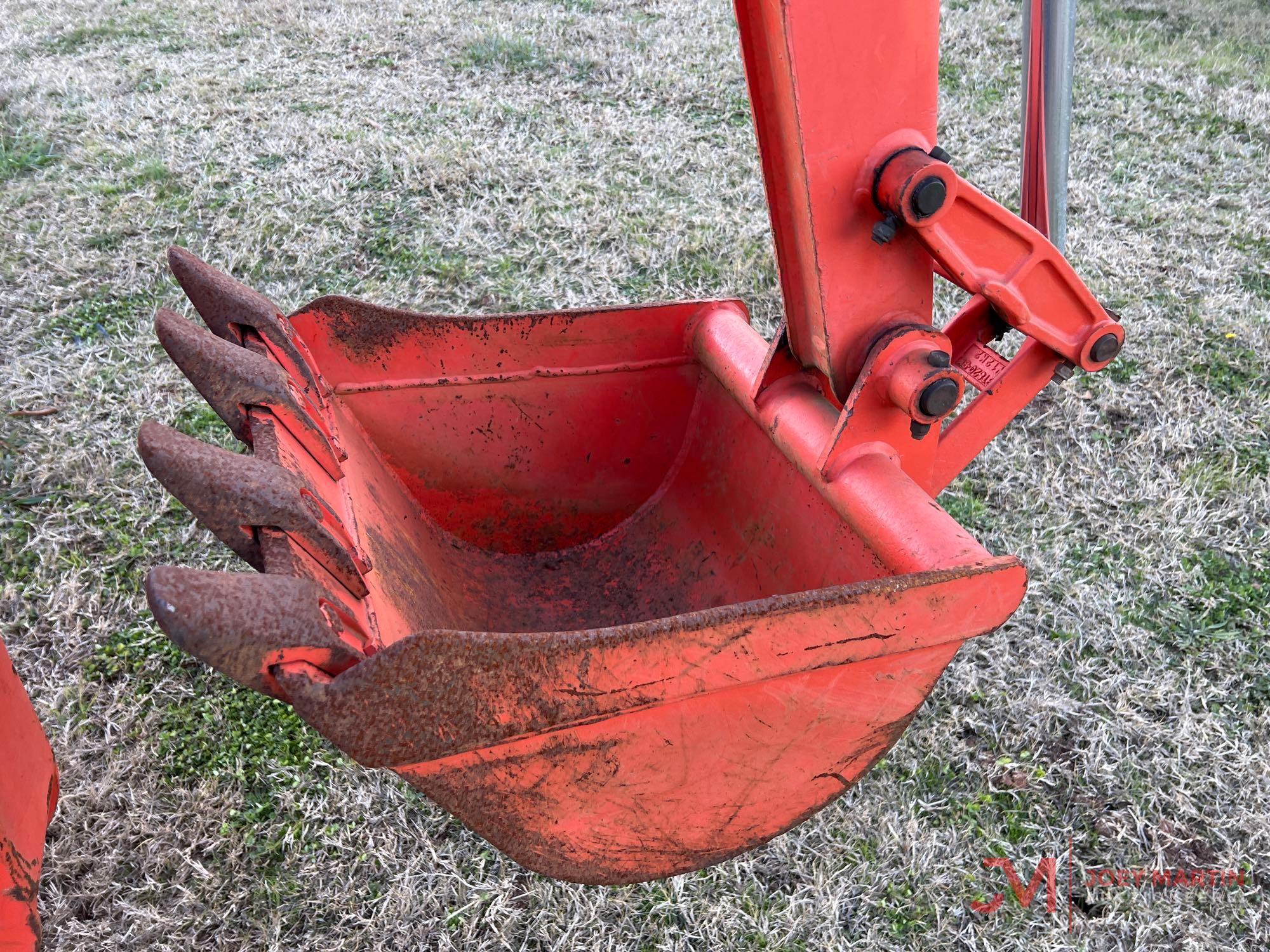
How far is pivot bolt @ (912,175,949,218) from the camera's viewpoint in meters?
1.38

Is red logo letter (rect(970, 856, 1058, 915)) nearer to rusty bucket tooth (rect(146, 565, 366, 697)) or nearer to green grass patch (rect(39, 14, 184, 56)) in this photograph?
rusty bucket tooth (rect(146, 565, 366, 697))

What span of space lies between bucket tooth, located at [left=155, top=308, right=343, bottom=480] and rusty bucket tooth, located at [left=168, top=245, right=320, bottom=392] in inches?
3.9

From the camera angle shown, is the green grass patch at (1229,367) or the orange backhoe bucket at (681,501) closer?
the orange backhoe bucket at (681,501)

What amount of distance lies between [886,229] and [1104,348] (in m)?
0.60

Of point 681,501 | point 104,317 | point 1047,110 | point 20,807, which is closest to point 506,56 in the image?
point 104,317

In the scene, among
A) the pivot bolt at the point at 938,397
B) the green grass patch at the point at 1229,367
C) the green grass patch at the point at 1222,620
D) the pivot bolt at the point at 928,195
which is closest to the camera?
the pivot bolt at the point at 928,195

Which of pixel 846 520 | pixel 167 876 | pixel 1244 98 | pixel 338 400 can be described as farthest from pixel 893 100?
pixel 1244 98

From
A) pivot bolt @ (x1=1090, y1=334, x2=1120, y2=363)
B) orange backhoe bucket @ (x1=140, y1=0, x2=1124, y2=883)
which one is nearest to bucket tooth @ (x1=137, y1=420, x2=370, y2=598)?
orange backhoe bucket @ (x1=140, y1=0, x2=1124, y2=883)

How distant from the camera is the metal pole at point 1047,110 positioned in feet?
5.31

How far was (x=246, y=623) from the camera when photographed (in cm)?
113

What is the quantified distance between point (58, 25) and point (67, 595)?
6.02 metres

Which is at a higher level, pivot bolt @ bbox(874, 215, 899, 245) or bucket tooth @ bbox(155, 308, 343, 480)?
pivot bolt @ bbox(874, 215, 899, 245)

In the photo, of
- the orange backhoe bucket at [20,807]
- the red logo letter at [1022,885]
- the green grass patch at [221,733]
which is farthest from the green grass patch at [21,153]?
the red logo letter at [1022,885]

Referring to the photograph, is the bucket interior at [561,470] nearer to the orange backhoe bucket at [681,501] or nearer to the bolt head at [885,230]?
the orange backhoe bucket at [681,501]
